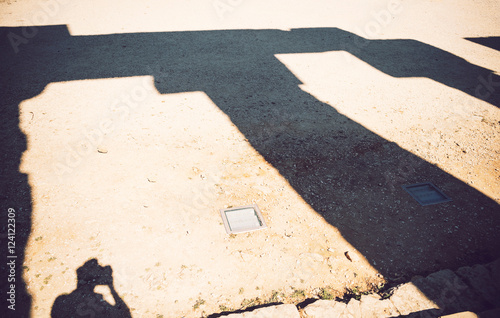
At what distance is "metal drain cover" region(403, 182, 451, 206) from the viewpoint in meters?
4.38

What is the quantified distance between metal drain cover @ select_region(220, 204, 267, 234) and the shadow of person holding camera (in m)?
1.44

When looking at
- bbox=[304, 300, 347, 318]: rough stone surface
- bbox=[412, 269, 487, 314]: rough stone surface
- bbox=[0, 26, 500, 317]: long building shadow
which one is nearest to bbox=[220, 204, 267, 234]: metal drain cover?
bbox=[0, 26, 500, 317]: long building shadow

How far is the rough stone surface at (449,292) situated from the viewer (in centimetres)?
300

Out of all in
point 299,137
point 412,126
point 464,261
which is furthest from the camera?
point 412,126

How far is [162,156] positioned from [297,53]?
5.45 m

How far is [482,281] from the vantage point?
3.20 meters

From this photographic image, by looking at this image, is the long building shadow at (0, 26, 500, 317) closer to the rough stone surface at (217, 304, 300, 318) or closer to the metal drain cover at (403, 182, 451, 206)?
the metal drain cover at (403, 182, 451, 206)

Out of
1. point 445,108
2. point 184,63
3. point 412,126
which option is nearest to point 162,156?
point 184,63

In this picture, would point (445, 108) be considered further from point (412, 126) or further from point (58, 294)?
point (58, 294)

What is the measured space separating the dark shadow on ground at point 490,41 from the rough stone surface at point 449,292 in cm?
1046

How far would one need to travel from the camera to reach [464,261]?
3641mm

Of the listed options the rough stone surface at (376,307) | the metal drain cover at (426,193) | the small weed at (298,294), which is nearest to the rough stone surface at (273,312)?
the small weed at (298,294)

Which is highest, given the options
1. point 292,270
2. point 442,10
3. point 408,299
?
point 442,10

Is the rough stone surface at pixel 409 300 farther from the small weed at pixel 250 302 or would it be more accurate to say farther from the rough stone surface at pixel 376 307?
the small weed at pixel 250 302
